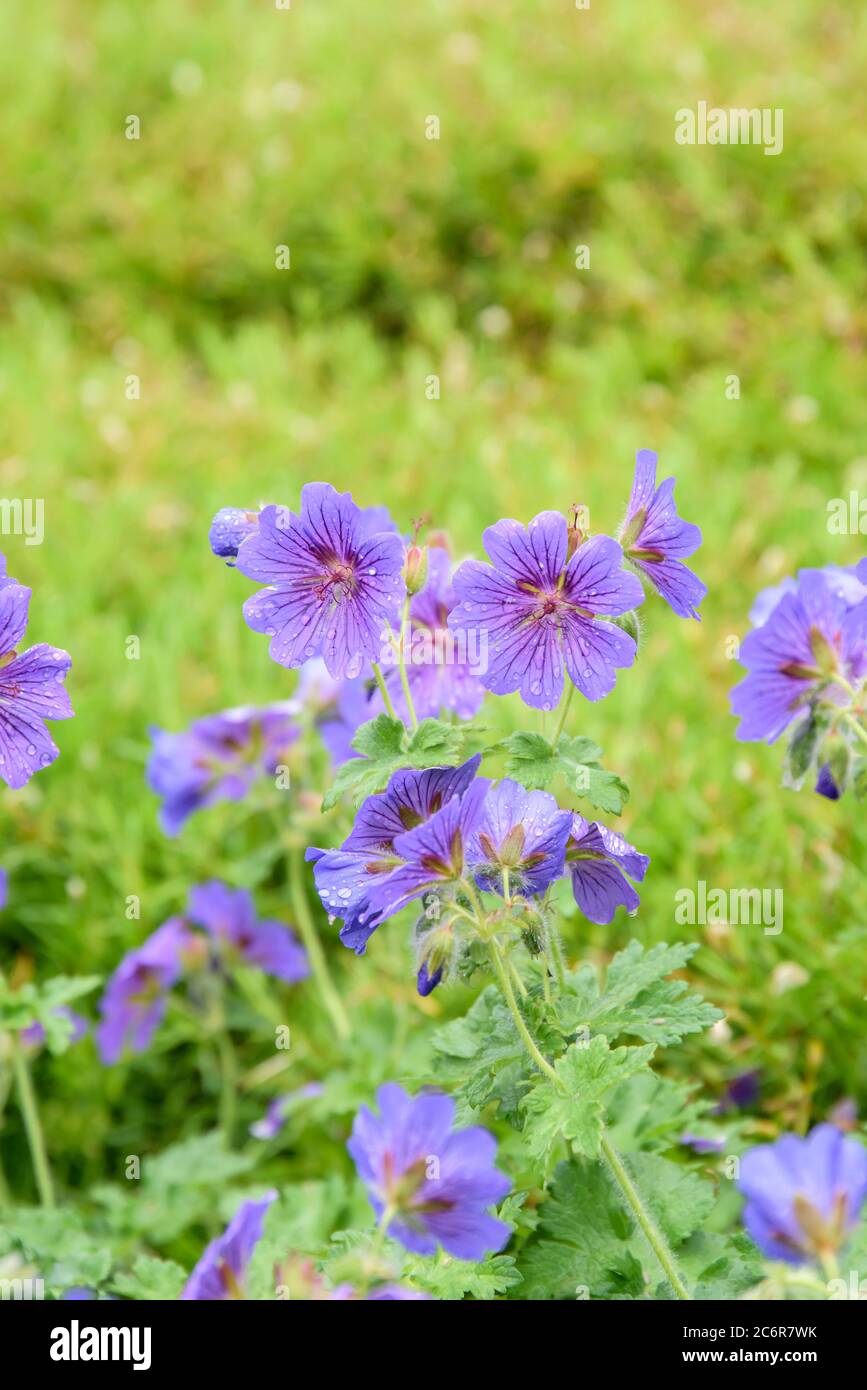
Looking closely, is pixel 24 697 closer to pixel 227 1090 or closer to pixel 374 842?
pixel 374 842

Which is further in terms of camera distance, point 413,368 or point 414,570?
point 413,368

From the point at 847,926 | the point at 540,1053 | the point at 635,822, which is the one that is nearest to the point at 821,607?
the point at 540,1053

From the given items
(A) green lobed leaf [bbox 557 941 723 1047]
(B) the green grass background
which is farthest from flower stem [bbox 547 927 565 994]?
(B) the green grass background

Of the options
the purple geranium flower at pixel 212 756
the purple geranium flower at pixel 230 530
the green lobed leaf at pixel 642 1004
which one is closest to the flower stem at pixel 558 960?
the green lobed leaf at pixel 642 1004

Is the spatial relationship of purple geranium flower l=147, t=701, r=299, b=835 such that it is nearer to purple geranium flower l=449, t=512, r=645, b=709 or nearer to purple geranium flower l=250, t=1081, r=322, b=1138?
purple geranium flower l=250, t=1081, r=322, b=1138

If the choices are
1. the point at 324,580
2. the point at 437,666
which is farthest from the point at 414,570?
the point at 437,666
